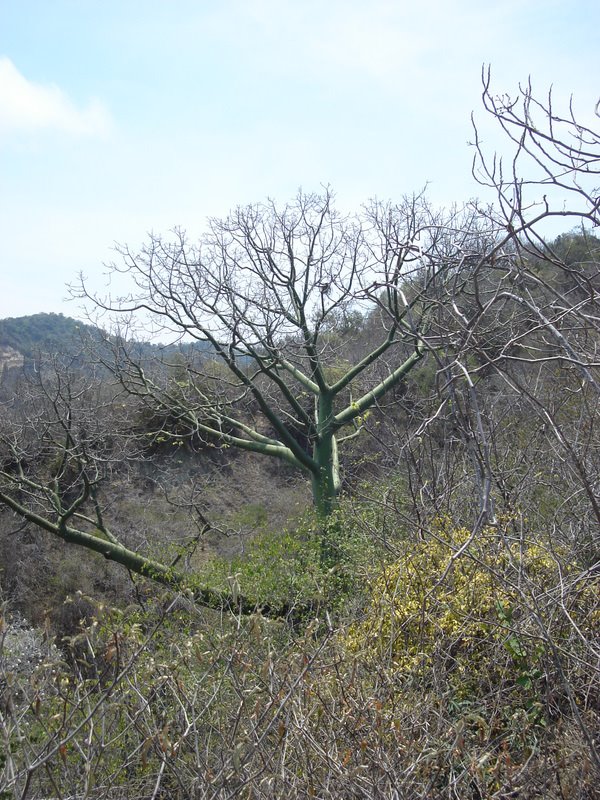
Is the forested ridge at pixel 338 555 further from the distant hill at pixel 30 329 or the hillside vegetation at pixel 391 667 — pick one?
the distant hill at pixel 30 329

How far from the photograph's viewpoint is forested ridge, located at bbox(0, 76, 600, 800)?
257 cm

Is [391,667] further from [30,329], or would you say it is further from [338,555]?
[30,329]

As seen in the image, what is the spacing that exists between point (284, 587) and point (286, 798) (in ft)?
21.0

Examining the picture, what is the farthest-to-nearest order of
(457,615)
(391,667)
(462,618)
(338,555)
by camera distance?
1. (338,555)
2. (457,615)
3. (462,618)
4. (391,667)

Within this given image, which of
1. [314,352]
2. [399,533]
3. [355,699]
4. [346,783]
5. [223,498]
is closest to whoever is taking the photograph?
[346,783]

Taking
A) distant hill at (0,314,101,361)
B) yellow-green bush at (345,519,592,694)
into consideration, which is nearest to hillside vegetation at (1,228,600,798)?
yellow-green bush at (345,519,592,694)

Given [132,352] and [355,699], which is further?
[132,352]

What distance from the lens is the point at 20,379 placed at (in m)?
16.7

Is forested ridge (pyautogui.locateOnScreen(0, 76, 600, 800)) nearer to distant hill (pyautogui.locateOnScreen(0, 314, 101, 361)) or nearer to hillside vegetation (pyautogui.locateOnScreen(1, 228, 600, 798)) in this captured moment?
hillside vegetation (pyautogui.locateOnScreen(1, 228, 600, 798))

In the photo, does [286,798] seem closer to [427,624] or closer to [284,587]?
[427,624]

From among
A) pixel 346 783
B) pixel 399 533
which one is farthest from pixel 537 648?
pixel 399 533

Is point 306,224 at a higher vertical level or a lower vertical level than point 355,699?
higher

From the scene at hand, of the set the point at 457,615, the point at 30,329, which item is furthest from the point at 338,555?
the point at 30,329

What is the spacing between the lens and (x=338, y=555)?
377 inches
